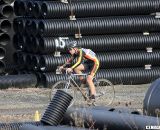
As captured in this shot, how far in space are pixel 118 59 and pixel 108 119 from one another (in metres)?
14.0

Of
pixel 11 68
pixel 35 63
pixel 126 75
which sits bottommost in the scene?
pixel 11 68

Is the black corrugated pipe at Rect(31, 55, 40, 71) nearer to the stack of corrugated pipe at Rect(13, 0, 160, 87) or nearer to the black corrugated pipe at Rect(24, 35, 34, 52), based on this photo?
the stack of corrugated pipe at Rect(13, 0, 160, 87)

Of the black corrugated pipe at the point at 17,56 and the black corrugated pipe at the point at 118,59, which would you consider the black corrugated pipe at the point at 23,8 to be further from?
the black corrugated pipe at the point at 118,59

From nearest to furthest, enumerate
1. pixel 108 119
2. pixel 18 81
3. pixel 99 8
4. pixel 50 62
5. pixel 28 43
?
pixel 108 119 < pixel 50 62 < pixel 18 81 < pixel 99 8 < pixel 28 43

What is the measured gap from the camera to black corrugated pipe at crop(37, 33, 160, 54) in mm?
24641

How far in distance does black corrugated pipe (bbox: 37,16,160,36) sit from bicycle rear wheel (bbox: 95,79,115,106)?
223 inches

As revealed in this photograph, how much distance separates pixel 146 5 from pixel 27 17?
4455 millimetres

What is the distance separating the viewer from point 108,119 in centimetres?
1125

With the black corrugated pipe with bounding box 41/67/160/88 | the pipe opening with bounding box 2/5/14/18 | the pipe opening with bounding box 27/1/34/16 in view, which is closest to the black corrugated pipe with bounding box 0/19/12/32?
the pipe opening with bounding box 2/5/14/18

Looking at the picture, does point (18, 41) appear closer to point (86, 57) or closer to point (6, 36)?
point (6, 36)

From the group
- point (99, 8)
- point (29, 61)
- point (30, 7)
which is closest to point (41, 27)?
point (30, 7)

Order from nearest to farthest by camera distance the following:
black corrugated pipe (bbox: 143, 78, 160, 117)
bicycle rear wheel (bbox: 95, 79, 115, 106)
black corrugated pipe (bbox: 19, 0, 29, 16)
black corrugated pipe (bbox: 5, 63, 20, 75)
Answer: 1. black corrugated pipe (bbox: 143, 78, 160, 117)
2. bicycle rear wheel (bbox: 95, 79, 115, 106)
3. black corrugated pipe (bbox: 19, 0, 29, 16)
4. black corrugated pipe (bbox: 5, 63, 20, 75)

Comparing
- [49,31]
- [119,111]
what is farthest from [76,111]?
[49,31]

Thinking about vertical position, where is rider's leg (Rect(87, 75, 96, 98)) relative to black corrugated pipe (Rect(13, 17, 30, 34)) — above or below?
below
